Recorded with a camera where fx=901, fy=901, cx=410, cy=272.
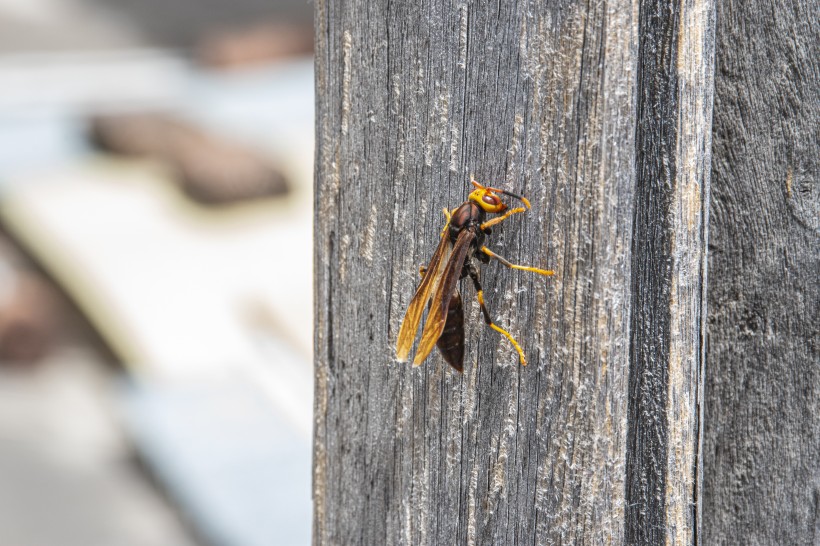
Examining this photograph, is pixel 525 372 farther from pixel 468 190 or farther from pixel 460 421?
pixel 468 190

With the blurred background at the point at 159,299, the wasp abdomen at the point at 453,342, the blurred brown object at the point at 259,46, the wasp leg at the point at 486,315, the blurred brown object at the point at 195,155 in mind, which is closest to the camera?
the wasp leg at the point at 486,315

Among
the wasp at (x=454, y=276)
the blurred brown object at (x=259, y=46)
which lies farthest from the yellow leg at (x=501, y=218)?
the blurred brown object at (x=259, y=46)

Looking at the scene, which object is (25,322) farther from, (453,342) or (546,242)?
(546,242)

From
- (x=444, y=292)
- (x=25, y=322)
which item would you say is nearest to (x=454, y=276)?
(x=444, y=292)

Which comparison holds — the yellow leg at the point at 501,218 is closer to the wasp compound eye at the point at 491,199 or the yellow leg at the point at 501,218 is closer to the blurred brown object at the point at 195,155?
the wasp compound eye at the point at 491,199

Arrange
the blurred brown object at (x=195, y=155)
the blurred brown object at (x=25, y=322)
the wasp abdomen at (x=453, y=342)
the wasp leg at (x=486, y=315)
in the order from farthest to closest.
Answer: the blurred brown object at (x=195, y=155)
the blurred brown object at (x=25, y=322)
the wasp abdomen at (x=453, y=342)
the wasp leg at (x=486, y=315)

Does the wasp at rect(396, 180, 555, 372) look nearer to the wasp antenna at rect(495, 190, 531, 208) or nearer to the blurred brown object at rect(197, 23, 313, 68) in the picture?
the wasp antenna at rect(495, 190, 531, 208)

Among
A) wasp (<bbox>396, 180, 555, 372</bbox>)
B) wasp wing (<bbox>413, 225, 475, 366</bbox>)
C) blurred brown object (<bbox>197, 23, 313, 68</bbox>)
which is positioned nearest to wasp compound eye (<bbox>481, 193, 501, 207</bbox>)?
wasp (<bbox>396, 180, 555, 372</bbox>)
